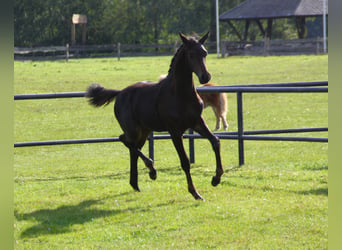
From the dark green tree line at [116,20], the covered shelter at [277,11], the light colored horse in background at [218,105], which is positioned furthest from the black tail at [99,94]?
the dark green tree line at [116,20]

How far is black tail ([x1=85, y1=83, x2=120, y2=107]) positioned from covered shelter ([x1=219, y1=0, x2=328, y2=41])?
136 feet

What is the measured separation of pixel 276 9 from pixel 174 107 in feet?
150

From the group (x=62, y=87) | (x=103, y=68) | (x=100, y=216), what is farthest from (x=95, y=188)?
(x=103, y=68)

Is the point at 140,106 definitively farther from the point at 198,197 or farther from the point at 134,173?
the point at 198,197

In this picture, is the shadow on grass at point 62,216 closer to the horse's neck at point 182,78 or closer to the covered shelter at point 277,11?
Result: the horse's neck at point 182,78

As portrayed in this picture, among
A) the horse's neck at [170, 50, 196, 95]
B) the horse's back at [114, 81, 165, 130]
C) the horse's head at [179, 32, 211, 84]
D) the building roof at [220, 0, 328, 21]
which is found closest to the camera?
the horse's head at [179, 32, 211, 84]

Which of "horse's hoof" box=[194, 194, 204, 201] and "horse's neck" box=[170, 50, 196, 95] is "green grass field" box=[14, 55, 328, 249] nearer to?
"horse's hoof" box=[194, 194, 204, 201]

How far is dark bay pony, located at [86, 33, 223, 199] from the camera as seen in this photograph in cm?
617

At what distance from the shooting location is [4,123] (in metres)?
0.81

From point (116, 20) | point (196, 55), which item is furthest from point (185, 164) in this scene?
point (116, 20)

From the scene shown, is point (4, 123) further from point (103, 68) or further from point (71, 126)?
point (103, 68)

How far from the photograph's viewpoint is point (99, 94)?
26.0 ft

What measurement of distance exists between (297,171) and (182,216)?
3421mm

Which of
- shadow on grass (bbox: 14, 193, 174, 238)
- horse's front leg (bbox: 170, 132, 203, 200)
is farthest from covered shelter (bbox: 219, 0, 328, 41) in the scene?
shadow on grass (bbox: 14, 193, 174, 238)
